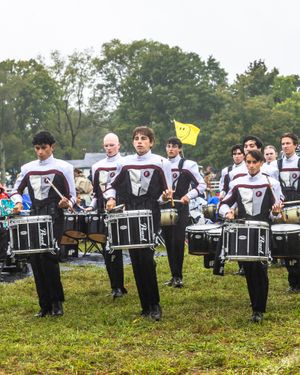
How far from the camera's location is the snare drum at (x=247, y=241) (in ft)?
21.5

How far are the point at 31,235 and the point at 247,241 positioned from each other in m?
2.24

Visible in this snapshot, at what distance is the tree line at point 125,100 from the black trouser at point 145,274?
140 feet

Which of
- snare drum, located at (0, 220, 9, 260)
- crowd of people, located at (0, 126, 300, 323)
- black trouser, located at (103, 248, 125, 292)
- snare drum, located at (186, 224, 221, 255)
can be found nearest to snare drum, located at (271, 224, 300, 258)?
crowd of people, located at (0, 126, 300, 323)

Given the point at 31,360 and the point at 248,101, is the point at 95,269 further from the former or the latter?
the point at 248,101

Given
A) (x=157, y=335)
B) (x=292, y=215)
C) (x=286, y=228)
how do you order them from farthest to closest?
1. (x=292, y=215)
2. (x=286, y=228)
3. (x=157, y=335)

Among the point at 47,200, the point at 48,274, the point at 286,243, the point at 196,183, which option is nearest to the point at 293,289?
the point at 286,243

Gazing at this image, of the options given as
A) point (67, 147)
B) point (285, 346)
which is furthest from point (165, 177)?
point (67, 147)

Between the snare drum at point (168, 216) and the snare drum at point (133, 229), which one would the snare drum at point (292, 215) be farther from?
the snare drum at point (133, 229)

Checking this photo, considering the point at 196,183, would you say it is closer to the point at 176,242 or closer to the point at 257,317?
the point at 176,242

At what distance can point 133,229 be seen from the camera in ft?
22.4

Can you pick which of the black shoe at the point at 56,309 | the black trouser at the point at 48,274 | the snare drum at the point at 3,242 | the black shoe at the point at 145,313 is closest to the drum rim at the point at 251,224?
the black shoe at the point at 145,313

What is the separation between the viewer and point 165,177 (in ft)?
23.9

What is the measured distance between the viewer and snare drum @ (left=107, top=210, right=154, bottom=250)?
22.4 ft

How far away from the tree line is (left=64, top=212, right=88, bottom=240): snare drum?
1606 inches
